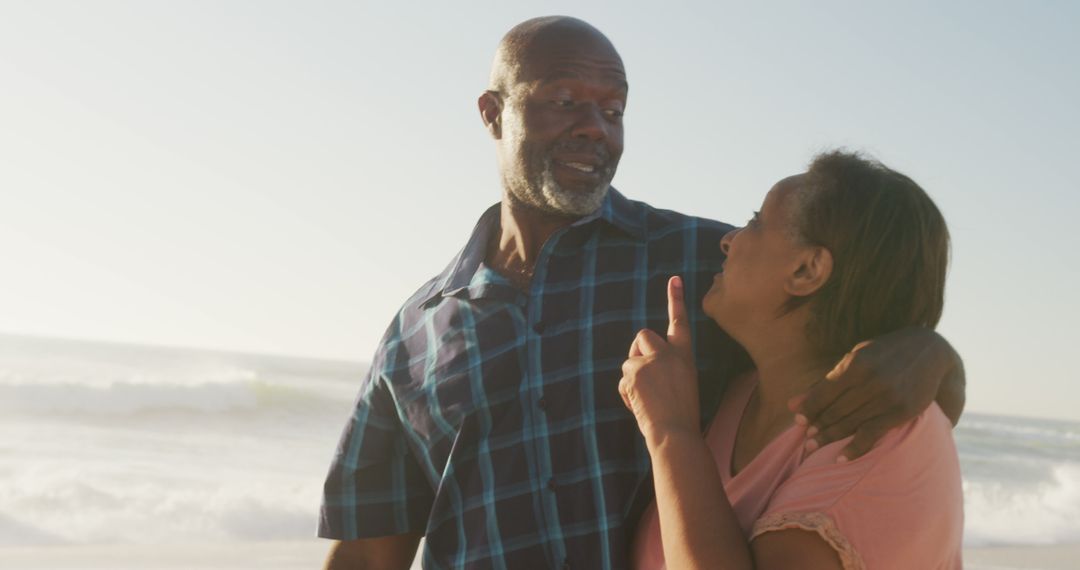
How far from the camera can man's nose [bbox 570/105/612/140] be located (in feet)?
9.73

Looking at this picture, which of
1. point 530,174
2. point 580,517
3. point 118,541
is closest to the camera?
point 580,517

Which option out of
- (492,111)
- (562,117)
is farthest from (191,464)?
(562,117)

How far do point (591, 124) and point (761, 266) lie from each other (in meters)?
0.75

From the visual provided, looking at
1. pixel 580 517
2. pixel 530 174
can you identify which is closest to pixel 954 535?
pixel 580 517

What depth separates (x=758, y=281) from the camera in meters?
2.38

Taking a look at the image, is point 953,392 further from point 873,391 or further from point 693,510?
point 693,510

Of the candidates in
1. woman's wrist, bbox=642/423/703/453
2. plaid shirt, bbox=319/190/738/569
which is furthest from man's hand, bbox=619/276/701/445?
plaid shirt, bbox=319/190/738/569

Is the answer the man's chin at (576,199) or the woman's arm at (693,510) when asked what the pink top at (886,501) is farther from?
the man's chin at (576,199)

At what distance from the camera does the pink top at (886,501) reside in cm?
202

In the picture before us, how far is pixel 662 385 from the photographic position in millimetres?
2297

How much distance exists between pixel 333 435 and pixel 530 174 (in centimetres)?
1440

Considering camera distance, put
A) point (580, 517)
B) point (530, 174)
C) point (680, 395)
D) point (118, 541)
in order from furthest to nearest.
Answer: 1. point (118, 541)
2. point (530, 174)
3. point (580, 517)
4. point (680, 395)

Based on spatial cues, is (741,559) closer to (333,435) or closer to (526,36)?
(526,36)

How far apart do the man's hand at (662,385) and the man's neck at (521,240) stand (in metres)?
0.62
